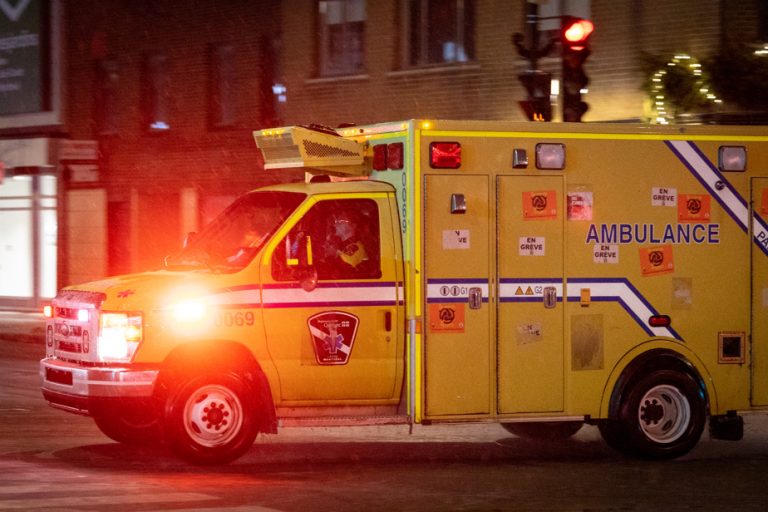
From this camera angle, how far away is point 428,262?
10133mm

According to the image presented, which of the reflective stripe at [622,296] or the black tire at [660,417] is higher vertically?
the reflective stripe at [622,296]

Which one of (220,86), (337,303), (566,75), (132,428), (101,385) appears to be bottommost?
(132,428)

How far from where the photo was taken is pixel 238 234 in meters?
10.4

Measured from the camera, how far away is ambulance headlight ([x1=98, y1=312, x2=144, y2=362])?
9625 millimetres

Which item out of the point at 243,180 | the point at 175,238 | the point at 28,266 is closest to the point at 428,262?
the point at 243,180

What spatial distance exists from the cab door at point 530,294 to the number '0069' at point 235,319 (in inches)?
77.5

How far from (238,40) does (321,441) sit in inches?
610

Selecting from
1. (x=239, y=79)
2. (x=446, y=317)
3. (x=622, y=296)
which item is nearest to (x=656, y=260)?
(x=622, y=296)

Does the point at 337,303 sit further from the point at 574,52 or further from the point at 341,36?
the point at 341,36

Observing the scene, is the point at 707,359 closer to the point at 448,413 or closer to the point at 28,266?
the point at 448,413

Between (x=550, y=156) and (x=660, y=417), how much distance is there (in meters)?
2.34

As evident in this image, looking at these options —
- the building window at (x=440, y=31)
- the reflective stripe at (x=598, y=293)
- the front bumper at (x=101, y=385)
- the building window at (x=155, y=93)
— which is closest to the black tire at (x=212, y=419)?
the front bumper at (x=101, y=385)

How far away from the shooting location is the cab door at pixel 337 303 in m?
9.95

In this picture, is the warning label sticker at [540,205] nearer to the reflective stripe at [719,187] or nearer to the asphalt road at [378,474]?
the reflective stripe at [719,187]
